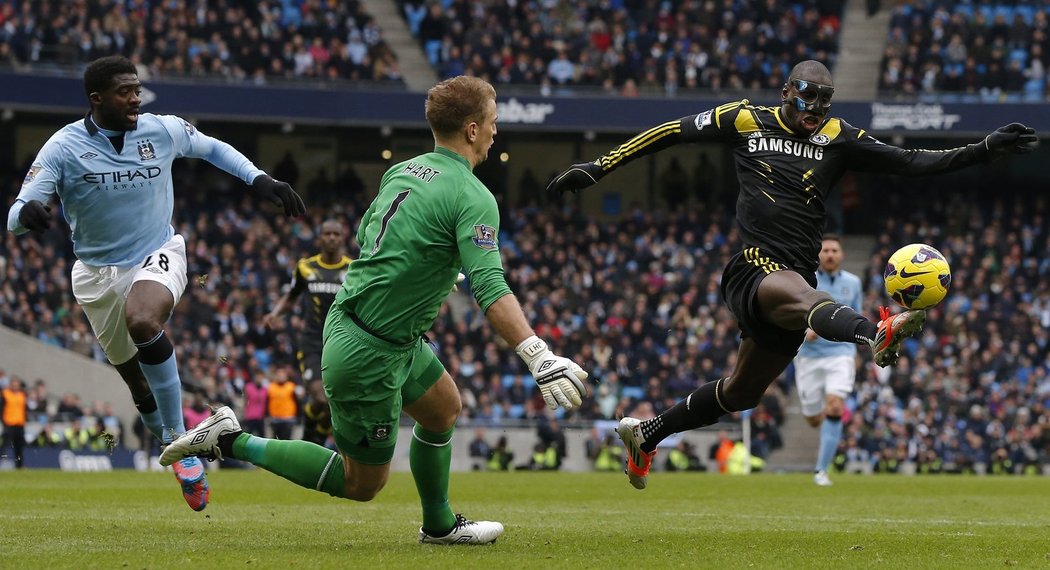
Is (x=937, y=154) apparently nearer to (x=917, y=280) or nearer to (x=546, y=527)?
(x=917, y=280)

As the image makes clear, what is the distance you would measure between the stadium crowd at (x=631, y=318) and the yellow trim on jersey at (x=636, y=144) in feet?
46.8

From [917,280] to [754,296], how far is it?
115 centimetres

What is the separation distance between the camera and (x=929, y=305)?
24.2 ft

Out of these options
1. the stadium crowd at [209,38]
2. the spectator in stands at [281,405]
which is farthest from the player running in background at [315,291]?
the stadium crowd at [209,38]

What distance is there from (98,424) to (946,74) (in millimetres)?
20428

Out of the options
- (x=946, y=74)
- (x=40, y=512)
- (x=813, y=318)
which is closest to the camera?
(x=813, y=318)

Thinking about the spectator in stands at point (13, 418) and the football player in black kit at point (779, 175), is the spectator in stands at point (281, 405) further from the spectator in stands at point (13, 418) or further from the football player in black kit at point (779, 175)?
the football player in black kit at point (779, 175)

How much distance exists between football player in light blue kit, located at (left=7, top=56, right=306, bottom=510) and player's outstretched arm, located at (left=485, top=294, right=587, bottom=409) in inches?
108

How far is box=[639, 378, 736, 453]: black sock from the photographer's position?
30.3 feet

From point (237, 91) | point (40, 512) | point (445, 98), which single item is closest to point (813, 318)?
point (445, 98)

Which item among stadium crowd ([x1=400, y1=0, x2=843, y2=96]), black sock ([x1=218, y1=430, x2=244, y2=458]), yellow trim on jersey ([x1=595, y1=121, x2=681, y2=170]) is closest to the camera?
black sock ([x1=218, y1=430, x2=244, y2=458])

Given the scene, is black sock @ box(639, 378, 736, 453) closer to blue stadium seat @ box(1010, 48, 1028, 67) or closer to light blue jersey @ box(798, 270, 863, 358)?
light blue jersey @ box(798, 270, 863, 358)

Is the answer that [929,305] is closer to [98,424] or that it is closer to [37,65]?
[98,424]

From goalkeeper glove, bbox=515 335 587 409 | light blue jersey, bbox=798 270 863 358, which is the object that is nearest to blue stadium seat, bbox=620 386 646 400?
light blue jersey, bbox=798 270 863 358
